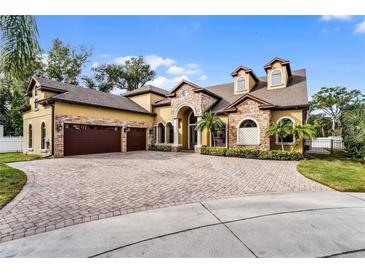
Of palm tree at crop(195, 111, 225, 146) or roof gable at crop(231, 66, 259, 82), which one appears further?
roof gable at crop(231, 66, 259, 82)

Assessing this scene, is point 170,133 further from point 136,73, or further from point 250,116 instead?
point 136,73

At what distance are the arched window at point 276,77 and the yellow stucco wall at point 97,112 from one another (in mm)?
12149

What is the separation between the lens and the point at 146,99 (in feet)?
67.4

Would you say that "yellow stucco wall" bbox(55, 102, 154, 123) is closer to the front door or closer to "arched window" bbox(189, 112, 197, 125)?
"arched window" bbox(189, 112, 197, 125)

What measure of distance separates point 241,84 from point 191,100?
16.2 feet

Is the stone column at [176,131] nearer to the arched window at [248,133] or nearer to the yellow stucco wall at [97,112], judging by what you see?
the yellow stucco wall at [97,112]

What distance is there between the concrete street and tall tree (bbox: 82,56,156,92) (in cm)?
3204

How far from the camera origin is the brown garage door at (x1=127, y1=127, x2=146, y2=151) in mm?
17984

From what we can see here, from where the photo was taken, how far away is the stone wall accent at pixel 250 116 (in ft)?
45.0

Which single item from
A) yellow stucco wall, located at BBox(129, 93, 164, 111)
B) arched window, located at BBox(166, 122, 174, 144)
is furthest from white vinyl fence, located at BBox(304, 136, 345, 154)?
yellow stucco wall, located at BBox(129, 93, 164, 111)

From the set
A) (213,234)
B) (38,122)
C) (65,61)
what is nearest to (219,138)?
(213,234)

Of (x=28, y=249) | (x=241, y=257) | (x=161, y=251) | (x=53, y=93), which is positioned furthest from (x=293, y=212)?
(x=53, y=93)
